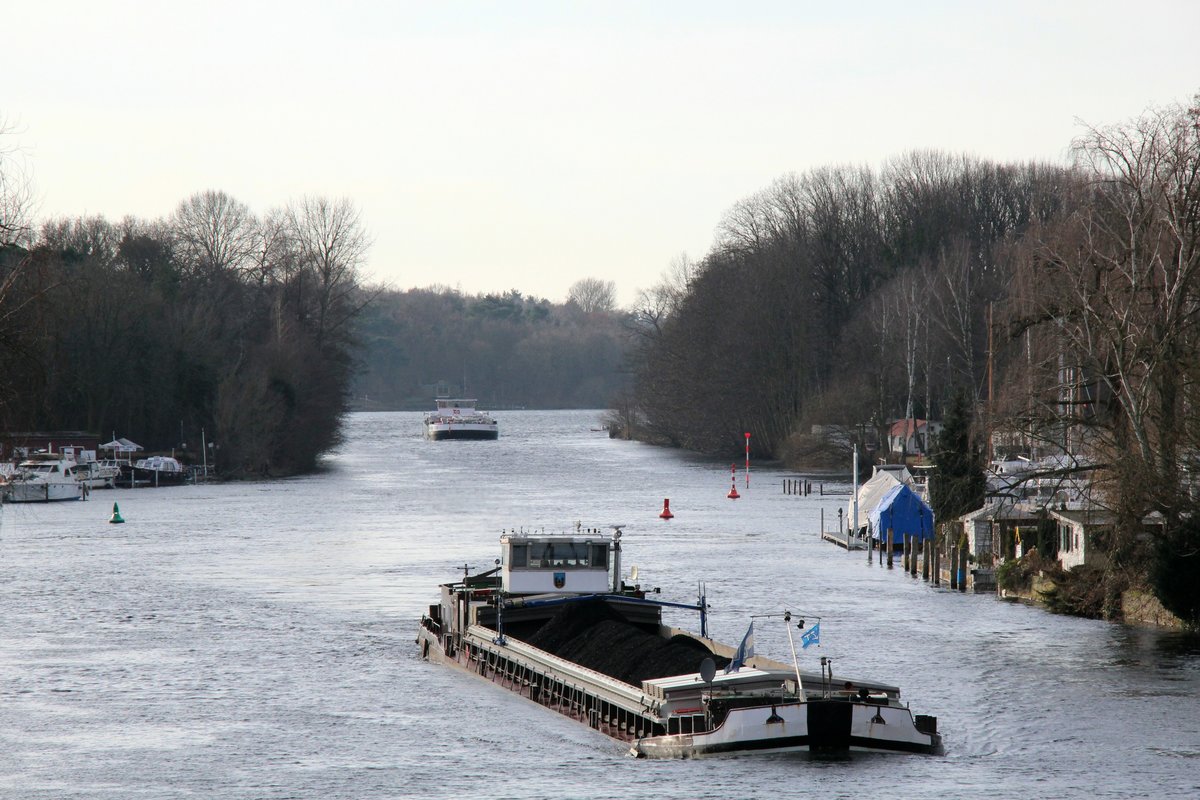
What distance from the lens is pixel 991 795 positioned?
27.4m

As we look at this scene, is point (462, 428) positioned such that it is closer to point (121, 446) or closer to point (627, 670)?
point (121, 446)

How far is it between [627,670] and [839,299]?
105 metres

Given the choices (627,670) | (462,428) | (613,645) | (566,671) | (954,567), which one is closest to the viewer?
(627,670)

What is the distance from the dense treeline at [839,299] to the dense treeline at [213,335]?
3228 centimetres

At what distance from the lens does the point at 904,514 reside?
6488cm

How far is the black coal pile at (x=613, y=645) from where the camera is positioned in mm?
33656

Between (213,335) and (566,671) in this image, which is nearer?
(566,671)

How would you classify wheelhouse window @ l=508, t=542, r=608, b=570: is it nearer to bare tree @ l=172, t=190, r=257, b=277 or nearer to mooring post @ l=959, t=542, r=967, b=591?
mooring post @ l=959, t=542, r=967, b=591

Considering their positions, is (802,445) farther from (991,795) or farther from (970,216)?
(991,795)

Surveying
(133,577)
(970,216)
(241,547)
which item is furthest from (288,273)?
(133,577)

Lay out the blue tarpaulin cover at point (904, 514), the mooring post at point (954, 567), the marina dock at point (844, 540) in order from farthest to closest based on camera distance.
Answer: the marina dock at point (844, 540), the blue tarpaulin cover at point (904, 514), the mooring post at point (954, 567)

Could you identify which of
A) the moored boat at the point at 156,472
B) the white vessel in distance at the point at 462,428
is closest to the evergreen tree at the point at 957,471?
the moored boat at the point at 156,472

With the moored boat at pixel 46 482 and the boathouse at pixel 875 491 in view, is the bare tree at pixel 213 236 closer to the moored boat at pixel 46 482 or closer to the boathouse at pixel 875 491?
the moored boat at pixel 46 482

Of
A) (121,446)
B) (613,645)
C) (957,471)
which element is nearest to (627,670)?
(613,645)
